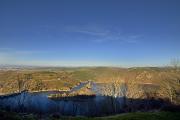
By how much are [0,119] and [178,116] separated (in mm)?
34237

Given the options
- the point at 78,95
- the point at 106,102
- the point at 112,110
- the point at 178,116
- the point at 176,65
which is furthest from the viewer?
the point at 78,95

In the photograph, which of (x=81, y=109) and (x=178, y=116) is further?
(x=81, y=109)

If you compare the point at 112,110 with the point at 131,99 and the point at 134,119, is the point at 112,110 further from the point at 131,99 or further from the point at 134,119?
the point at 134,119

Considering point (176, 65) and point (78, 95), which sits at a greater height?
point (176, 65)

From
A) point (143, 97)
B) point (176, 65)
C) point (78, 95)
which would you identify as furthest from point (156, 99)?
point (78, 95)

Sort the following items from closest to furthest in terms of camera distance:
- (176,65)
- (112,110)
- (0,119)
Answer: (0,119), (176,65), (112,110)

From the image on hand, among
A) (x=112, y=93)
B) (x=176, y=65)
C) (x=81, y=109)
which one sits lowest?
(x=81, y=109)

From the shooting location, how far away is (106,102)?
4149 inches

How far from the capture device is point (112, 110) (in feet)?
324

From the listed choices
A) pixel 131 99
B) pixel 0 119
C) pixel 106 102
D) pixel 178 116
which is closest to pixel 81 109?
pixel 106 102

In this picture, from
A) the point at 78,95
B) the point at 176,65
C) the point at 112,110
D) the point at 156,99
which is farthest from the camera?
the point at 78,95

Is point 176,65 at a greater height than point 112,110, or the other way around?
point 176,65

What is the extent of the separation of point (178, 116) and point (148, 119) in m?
7.48

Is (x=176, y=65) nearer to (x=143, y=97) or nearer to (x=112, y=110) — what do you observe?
(x=112, y=110)
